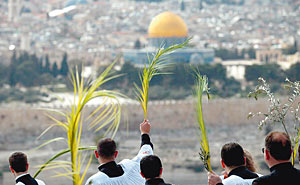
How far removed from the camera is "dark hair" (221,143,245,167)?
8.31ft

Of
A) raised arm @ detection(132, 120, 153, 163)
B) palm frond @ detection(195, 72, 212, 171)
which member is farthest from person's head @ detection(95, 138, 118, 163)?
palm frond @ detection(195, 72, 212, 171)

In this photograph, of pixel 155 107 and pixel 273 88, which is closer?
pixel 155 107

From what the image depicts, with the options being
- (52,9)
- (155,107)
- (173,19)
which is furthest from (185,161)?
(52,9)

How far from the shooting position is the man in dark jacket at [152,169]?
8.16 feet

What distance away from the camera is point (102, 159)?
2.76 meters

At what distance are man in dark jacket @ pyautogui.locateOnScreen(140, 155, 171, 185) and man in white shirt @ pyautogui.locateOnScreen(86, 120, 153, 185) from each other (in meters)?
0.24

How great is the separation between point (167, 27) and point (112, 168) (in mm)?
30419

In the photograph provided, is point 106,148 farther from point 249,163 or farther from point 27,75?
point 27,75

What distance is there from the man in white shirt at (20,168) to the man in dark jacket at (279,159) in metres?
0.85

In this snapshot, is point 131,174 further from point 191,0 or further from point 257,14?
point 191,0

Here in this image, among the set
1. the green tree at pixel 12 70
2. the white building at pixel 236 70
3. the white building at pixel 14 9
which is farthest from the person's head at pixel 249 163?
the white building at pixel 14 9

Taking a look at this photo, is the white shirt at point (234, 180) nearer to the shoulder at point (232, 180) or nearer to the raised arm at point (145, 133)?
the shoulder at point (232, 180)

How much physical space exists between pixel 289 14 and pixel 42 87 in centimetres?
3853

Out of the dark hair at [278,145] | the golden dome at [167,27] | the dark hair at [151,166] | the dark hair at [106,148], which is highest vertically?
the golden dome at [167,27]
